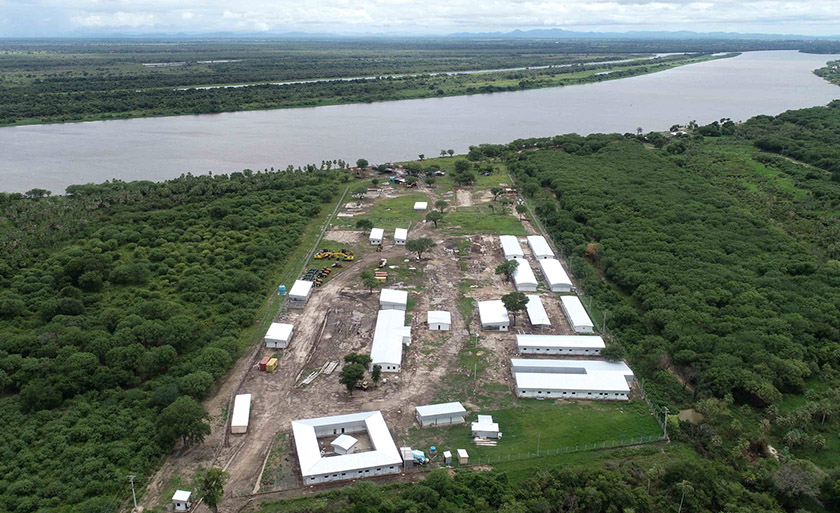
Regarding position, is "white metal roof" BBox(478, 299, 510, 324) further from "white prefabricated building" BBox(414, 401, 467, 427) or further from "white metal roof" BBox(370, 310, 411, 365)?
"white prefabricated building" BBox(414, 401, 467, 427)

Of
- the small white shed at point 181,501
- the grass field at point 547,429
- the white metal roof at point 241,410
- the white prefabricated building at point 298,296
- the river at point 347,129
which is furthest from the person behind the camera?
the river at point 347,129

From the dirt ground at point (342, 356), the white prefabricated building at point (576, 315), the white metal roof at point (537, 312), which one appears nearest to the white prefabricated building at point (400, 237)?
the dirt ground at point (342, 356)

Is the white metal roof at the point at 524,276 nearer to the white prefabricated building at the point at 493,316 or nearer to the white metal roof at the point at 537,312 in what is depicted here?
the white metal roof at the point at 537,312

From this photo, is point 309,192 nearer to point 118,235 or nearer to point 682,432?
point 118,235

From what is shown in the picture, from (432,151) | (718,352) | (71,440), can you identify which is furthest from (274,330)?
(432,151)

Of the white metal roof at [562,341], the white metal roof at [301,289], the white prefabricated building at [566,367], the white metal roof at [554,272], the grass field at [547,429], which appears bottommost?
the grass field at [547,429]

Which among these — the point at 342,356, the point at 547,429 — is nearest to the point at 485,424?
the point at 547,429
